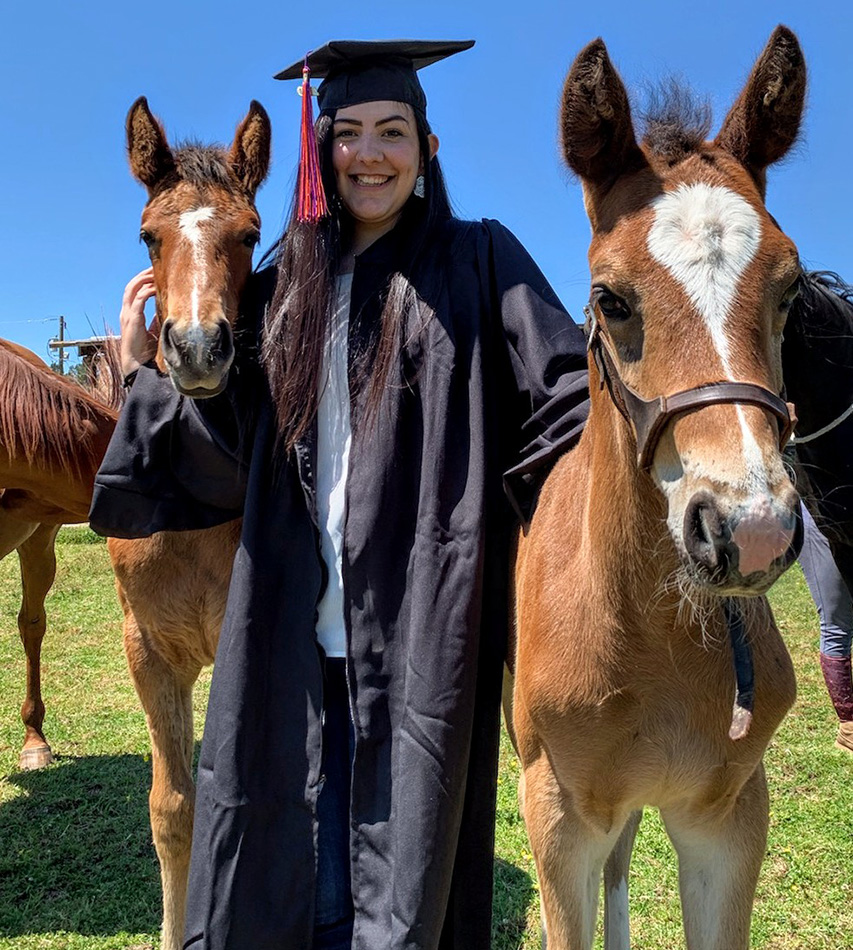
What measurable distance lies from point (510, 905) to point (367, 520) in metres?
2.18

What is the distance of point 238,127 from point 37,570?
3572mm

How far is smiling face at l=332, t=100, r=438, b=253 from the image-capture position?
6.75ft

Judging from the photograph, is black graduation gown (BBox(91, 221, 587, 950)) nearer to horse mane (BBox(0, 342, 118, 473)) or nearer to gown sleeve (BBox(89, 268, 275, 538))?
gown sleeve (BBox(89, 268, 275, 538))

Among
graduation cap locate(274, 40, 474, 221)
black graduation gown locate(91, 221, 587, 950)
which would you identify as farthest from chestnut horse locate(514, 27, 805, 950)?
graduation cap locate(274, 40, 474, 221)

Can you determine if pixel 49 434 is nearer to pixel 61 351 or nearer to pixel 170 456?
pixel 170 456

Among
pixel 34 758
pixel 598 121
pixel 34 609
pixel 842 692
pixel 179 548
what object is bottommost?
pixel 34 758

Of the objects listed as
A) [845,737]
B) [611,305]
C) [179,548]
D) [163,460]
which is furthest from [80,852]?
[845,737]

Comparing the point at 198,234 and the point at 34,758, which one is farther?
the point at 34,758

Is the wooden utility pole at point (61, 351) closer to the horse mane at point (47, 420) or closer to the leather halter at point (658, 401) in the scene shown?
the horse mane at point (47, 420)

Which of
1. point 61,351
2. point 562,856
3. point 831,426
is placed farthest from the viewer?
point 61,351

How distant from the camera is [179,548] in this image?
2.55 meters

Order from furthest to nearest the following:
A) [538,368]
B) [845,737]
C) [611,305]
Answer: [845,737] < [538,368] < [611,305]

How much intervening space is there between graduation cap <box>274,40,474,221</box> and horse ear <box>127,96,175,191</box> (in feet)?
2.08

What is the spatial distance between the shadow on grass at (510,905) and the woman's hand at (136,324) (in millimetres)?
2343
